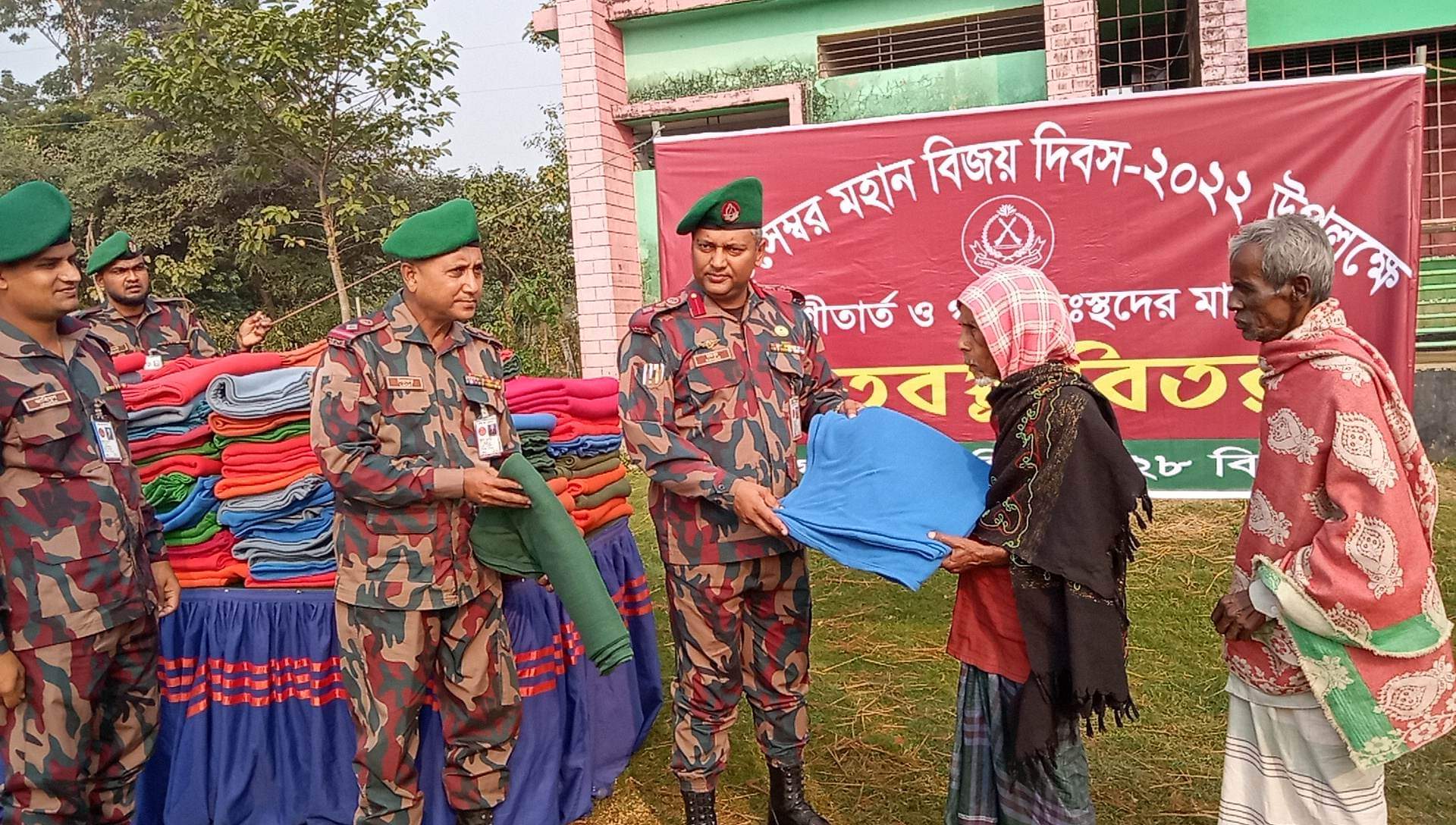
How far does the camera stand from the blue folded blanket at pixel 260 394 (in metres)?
2.90

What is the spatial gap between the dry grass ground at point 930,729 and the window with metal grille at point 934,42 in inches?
194

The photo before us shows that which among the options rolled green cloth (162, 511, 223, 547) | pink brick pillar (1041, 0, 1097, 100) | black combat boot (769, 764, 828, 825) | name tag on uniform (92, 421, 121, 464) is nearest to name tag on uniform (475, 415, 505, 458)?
name tag on uniform (92, 421, 121, 464)

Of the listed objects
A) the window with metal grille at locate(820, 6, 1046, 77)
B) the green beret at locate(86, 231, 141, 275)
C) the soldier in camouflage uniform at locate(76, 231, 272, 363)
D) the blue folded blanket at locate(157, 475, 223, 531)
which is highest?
the window with metal grille at locate(820, 6, 1046, 77)

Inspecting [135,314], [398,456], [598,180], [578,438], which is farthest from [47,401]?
[598,180]

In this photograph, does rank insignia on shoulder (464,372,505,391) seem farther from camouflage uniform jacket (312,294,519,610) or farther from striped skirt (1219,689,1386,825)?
striped skirt (1219,689,1386,825)

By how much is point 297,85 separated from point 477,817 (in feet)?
36.0

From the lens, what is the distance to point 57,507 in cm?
240

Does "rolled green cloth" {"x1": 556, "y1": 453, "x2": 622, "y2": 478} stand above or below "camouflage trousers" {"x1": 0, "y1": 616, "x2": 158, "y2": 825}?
above

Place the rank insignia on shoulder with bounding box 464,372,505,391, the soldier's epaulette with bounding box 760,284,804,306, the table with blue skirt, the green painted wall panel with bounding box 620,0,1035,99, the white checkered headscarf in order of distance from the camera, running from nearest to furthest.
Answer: the white checkered headscarf, the rank insignia on shoulder with bounding box 464,372,505,391, the table with blue skirt, the soldier's epaulette with bounding box 760,284,804,306, the green painted wall panel with bounding box 620,0,1035,99

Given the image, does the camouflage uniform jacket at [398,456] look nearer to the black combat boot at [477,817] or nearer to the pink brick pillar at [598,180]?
the black combat boot at [477,817]

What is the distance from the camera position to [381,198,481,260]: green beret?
8.03ft

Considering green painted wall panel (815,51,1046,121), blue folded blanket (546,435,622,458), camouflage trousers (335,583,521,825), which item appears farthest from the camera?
green painted wall panel (815,51,1046,121)

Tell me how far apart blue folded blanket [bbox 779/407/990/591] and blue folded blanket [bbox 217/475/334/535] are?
1.48 metres

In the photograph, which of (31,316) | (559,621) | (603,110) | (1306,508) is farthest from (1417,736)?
(603,110)
